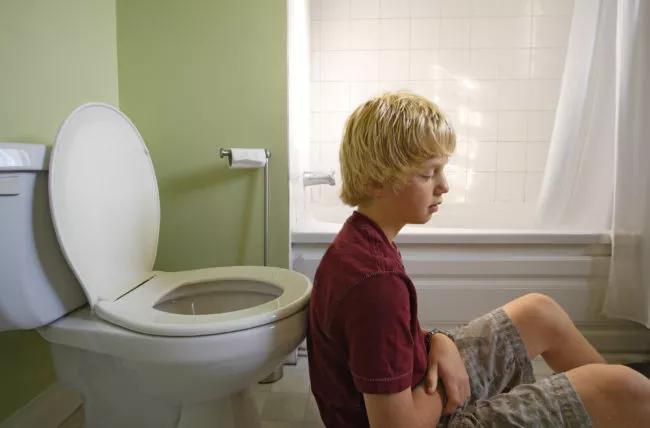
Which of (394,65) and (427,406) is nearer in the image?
(427,406)

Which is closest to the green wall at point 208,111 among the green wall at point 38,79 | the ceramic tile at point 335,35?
the green wall at point 38,79

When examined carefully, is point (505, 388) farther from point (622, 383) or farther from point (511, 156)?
point (511, 156)

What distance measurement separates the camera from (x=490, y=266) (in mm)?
1540

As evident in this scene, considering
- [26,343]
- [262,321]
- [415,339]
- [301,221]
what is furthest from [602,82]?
[26,343]

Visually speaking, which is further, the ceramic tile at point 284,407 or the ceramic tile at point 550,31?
the ceramic tile at point 550,31

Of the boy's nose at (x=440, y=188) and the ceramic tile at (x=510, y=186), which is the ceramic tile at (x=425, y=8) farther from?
the boy's nose at (x=440, y=188)

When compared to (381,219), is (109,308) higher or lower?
lower

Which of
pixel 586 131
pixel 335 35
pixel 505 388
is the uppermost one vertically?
pixel 335 35

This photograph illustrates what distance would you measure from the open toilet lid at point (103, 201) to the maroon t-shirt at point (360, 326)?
0.46 metres

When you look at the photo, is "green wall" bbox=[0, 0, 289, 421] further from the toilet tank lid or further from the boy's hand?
the boy's hand

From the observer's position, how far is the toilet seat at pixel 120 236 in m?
0.87

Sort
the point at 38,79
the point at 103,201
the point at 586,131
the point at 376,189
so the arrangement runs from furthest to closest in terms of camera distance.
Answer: the point at 586,131, the point at 38,79, the point at 103,201, the point at 376,189

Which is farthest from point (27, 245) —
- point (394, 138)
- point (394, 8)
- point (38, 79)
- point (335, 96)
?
point (394, 8)

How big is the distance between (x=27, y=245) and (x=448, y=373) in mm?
756
